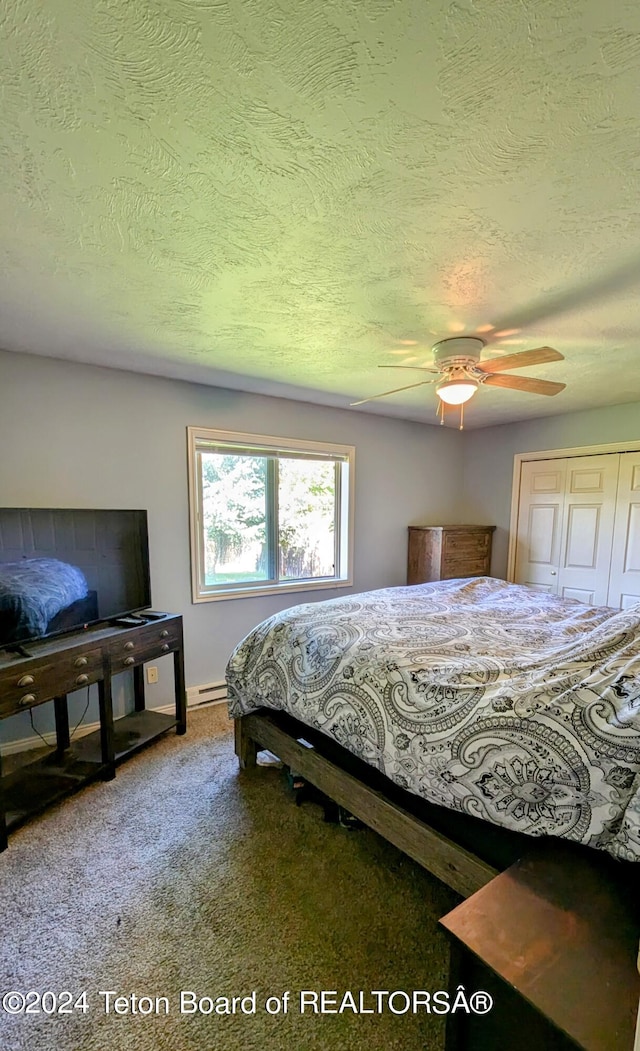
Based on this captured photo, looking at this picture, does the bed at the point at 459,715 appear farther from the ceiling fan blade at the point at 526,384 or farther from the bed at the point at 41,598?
the ceiling fan blade at the point at 526,384

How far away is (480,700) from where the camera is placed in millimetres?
1359

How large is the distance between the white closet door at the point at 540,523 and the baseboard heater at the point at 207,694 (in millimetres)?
3023

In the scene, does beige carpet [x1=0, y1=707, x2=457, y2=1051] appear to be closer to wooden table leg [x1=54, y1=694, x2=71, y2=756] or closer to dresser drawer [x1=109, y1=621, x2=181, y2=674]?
wooden table leg [x1=54, y1=694, x2=71, y2=756]

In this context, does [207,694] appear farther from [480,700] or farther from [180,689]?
[480,700]

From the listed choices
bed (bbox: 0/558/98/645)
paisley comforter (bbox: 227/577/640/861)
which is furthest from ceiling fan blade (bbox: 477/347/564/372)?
bed (bbox: 0/558/98/645)

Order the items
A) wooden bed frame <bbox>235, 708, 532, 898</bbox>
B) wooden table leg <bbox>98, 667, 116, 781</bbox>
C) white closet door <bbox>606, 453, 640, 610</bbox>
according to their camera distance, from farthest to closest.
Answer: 1. white closet door <bbox>606, 453, 640, 610</bbox>
2. wooden table leg <bbox>98, 667, 116, 781</bbox>
3. wooden bed frame <bbox>235, 708, 532, 898</bbox>

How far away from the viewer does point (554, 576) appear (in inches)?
150

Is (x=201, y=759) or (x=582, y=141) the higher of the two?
(x=582, y=141)

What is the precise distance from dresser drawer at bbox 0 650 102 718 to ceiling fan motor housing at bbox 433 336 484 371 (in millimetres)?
2372

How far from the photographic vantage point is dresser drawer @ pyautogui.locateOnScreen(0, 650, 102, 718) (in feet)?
5.71

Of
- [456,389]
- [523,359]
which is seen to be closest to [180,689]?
[456,389]

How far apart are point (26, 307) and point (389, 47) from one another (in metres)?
1.73

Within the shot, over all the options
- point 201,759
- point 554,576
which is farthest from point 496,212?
point 554,576

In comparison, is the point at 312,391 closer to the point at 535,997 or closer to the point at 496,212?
the point at 496,212
